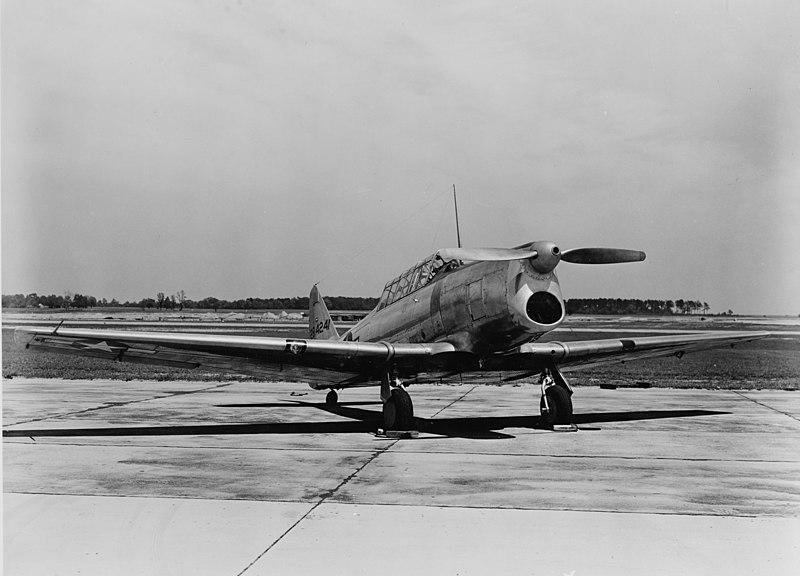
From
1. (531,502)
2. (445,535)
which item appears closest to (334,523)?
(445,535)

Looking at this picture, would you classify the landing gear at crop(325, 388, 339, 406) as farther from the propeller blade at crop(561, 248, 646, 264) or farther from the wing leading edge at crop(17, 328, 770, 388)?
the propeller blade at crop(561, 248, 646, 264)

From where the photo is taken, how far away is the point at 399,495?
6934 mm

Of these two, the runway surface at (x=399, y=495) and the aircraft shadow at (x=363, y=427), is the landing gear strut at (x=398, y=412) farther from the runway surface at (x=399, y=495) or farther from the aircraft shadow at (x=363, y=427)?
the aircraft shadow at (x=363, y=427)

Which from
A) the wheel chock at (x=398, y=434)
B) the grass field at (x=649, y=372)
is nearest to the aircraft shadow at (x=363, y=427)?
the wheel chock at (x=398, y=434)

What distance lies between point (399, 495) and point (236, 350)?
5167mm

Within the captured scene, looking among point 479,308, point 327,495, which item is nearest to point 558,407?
point 479,308

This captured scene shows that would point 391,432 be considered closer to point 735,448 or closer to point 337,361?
point 337,361

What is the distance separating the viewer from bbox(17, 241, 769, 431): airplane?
34.6 feet

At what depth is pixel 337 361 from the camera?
12.1m

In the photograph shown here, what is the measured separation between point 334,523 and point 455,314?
5.93 m

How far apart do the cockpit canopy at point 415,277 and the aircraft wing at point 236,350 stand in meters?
1.39

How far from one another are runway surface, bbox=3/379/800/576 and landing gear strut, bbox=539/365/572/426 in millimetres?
462

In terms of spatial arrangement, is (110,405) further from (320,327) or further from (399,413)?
(399,413)

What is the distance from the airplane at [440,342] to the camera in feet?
34.6
